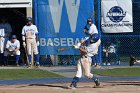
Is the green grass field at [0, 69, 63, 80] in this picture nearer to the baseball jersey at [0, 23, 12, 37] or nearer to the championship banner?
the baseball jersey at [0, 23, 12, 37]

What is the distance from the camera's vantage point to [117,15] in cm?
2228

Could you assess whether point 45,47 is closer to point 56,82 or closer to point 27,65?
point 27,65

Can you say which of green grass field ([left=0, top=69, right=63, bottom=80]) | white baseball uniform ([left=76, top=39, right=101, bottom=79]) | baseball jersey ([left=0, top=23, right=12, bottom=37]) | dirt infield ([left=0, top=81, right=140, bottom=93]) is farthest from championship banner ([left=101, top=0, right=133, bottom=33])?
white baseball uniform ([left=76, top=39, right=101, bottom=79])

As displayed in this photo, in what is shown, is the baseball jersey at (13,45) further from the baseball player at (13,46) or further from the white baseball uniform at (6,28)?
the white baseball uniform at (6,28)

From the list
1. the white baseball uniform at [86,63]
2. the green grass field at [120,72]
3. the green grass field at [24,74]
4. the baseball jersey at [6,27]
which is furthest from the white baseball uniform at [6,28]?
the white baseball uniform at [86,63]

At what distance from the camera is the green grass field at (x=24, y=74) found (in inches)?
697

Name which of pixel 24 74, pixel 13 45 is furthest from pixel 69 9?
pixel 24 74

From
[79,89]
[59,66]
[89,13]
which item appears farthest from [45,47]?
[79,89]

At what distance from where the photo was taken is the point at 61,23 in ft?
71.8

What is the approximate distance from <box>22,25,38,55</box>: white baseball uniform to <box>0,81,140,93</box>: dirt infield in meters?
5.69

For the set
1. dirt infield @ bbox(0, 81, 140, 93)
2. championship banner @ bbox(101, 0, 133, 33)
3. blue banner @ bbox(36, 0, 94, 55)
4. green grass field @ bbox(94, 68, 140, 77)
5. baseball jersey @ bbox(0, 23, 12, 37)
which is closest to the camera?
dirt infield @ bbox(0, 81, 140, 93)

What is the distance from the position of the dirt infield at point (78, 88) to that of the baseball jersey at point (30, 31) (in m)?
5.79

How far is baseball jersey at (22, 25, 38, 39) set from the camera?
2097cm

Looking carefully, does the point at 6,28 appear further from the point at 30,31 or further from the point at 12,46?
the point at 30,31
